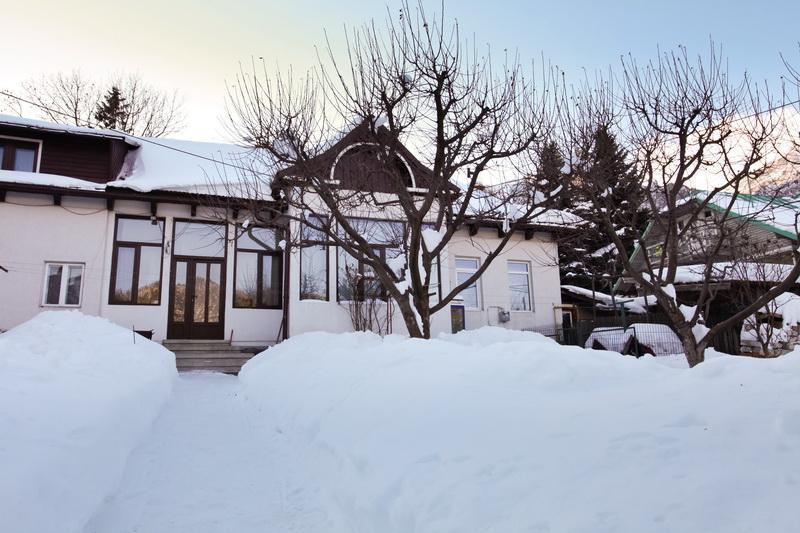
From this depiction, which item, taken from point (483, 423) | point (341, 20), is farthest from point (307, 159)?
point (483, 423)

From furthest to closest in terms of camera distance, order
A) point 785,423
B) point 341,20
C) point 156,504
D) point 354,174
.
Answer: point 354,174 < point 341,20 < point 156,504 < point 785,423

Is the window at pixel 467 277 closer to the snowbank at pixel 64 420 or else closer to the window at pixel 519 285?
the window at pixel 519 285

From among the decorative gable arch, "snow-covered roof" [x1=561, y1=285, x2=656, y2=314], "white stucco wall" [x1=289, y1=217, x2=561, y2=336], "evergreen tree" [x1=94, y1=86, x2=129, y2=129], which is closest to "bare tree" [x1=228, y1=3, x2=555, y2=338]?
the decorative gable arch

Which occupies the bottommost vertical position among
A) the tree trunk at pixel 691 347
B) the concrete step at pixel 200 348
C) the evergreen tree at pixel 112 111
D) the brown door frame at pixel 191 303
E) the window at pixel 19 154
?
the concrete step at pixel 200 348

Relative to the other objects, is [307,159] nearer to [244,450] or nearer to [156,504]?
[244,450]

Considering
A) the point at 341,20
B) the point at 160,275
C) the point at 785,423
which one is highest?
the point at 341,20

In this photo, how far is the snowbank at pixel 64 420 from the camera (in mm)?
2805

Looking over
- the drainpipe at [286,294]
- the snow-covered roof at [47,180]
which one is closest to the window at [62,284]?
the snow-covered roof at [47,180]

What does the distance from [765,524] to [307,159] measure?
311 inches

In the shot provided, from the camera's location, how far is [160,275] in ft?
45.3

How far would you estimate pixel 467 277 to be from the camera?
55.4ft

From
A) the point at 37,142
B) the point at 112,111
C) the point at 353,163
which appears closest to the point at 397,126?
the point at 353,163

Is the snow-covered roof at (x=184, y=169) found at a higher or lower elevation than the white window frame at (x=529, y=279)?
higher

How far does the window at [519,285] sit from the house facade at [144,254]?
2814mm
